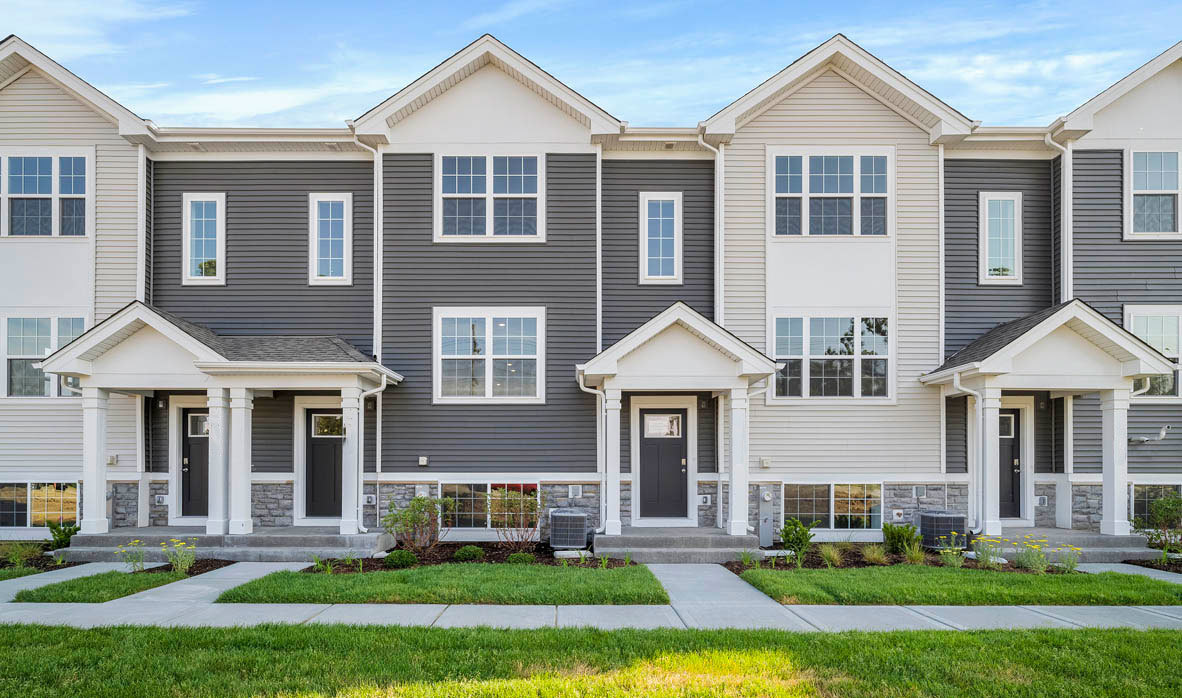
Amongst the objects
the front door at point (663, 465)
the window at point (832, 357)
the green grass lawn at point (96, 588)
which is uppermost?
the window at point (832, 357)

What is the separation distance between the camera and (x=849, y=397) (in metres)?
13.0

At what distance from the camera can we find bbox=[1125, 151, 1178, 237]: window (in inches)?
511

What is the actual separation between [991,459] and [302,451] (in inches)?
447

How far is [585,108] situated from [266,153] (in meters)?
5.74

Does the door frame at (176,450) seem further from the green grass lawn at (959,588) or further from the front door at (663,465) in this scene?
the green grass lawn at (959,588)

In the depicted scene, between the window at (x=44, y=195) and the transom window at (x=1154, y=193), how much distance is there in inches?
723

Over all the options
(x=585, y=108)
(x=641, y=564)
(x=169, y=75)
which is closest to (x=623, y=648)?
(x=641, y=564)

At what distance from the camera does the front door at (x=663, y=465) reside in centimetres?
1291

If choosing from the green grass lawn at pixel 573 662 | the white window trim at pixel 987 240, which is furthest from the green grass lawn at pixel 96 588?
the white window trim at pixel 987 240

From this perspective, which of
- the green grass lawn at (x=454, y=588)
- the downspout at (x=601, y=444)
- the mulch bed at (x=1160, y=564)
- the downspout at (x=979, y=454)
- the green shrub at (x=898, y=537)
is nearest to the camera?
the green grass lawn at (x=454, y=588)

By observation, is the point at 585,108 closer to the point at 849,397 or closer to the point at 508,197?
the point at 508,197

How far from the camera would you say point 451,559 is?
36.2ft

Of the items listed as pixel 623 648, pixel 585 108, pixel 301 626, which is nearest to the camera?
pixel 623 648

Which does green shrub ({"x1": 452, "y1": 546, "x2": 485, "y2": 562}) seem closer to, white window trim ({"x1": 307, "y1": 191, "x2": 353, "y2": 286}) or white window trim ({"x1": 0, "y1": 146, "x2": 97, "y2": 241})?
white window trim ({"x1": 307, "y1": 191, "x2": 353, "y2": 286})
